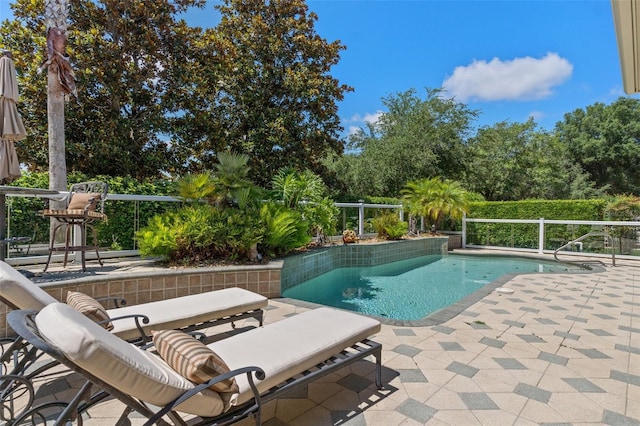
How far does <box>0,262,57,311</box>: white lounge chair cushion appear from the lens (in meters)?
1.89

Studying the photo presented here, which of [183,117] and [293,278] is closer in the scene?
[293,278]

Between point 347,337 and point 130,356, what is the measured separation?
1.48 m

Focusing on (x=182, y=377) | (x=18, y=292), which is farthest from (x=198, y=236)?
(x=182, y=377)

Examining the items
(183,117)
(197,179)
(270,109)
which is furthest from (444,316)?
(183,117)

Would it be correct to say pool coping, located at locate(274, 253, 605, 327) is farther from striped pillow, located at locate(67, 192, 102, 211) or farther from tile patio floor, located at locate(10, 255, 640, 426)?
striped pillow, located at locate(67, 192, 102, 211)

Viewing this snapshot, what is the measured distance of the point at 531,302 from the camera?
517 cm

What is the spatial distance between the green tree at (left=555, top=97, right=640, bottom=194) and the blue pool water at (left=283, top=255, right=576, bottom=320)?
2261 cm

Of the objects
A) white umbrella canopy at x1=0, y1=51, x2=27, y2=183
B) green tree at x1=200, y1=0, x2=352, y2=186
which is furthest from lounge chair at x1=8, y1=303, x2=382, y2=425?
green tree at x1=200, y1=0, x2=352, y2=186

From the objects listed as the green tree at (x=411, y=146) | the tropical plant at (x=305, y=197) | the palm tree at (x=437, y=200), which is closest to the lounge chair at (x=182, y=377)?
the tropical plant at (x=305, y=197)

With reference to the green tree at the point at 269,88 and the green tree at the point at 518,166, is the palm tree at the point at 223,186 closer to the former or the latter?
the green tree at the point at 269,88

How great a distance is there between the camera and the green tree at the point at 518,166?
2103 centimetres

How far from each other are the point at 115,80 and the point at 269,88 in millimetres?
4794

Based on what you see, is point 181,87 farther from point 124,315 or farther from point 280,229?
point 124,315

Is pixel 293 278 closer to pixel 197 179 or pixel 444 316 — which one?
pixel 197 179
